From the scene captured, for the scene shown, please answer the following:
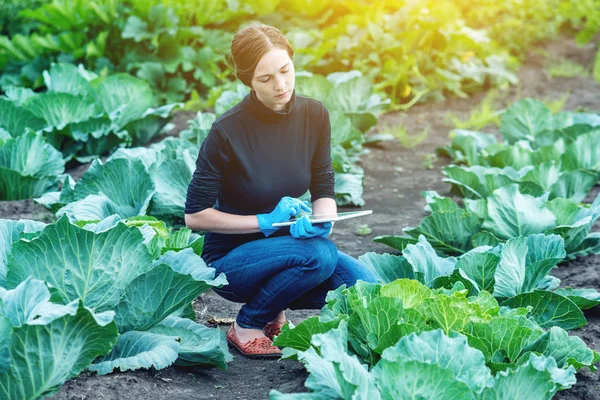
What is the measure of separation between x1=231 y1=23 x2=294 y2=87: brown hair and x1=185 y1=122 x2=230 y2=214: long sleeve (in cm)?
28

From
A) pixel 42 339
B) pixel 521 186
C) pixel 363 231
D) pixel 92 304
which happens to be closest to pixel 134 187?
pixel 363 231

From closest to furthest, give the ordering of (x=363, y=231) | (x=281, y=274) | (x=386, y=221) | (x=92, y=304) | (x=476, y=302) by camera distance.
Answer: (x=92, y=304) → (x=476, y=302) → (x=281, y=274) → (x=363, y=231) → (x=386, y=221)

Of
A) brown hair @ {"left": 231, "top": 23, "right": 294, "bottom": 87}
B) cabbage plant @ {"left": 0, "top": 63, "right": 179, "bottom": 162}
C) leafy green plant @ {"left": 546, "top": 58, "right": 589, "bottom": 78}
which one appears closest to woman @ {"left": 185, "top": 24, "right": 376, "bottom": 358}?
brown hair @ {"left": 231, "top": 23, "right": 294, "bottom": 87}

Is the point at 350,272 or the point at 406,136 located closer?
the point at 350,272

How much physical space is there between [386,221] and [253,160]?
6.26 feet

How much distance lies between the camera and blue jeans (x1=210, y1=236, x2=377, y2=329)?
11.2 feet

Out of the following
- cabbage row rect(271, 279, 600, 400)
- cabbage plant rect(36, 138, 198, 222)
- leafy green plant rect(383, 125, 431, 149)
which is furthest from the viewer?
leafy green plant rect(383, 125, 431, 149)

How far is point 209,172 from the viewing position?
3.41 metres

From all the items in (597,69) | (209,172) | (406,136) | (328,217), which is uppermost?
(209,172)

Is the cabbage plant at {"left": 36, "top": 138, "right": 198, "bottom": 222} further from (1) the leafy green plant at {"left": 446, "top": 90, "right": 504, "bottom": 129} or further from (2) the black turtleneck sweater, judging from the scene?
(1) the leafy green plant at {"left": 446, "top": 90, "right": 504, "bottom": 129}

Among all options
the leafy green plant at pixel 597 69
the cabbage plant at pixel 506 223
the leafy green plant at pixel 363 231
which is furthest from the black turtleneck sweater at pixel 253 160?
the leafy green plant at pixel 597 69

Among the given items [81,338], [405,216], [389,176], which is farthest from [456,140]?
[81,338]

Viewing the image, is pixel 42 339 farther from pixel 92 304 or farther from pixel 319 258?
pixel 319 258

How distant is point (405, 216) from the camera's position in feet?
17.4
